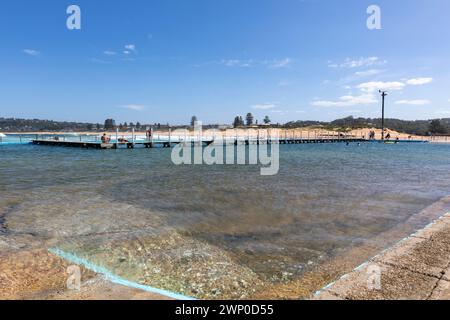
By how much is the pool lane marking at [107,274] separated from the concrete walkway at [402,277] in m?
1.60

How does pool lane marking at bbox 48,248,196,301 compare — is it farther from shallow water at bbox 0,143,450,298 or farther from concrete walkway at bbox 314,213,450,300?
concrete walkway at bbox 314,213,450,300

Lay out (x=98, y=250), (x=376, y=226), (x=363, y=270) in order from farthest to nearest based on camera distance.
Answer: (x=376, y=226)
(x=98, y=250)
(x=363, y=270)

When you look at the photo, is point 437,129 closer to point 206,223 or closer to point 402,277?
point 206,223

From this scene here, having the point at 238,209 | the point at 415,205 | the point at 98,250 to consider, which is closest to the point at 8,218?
the point at 98,250

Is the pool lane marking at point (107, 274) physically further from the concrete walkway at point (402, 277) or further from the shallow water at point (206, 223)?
the concrete walkway at point (402, 277)

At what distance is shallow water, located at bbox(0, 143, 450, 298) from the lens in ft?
17.4

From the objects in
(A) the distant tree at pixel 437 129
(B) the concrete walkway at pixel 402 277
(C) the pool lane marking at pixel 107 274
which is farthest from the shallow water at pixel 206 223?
(A) the distant tree at pixel 437 129

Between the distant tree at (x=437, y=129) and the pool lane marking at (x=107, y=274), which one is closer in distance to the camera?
the pool lane marking at (x=107, y=274)

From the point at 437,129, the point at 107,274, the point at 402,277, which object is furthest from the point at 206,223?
the point at 437,129

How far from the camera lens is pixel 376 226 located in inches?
310

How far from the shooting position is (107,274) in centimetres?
485

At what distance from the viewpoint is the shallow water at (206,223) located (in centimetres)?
532
